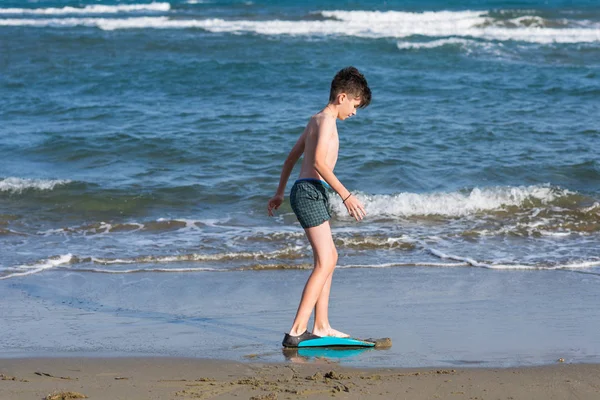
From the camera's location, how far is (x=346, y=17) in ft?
98.4

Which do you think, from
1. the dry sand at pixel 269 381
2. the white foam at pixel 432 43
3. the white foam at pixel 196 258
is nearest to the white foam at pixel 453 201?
the white foam at pixel 196 258

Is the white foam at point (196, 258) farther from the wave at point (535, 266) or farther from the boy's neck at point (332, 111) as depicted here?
the boy's neck at point (332, 111)

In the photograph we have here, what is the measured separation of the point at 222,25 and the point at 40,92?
12102 millimetres

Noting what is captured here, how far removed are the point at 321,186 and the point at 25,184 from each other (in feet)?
19.3

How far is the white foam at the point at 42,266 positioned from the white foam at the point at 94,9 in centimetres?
2869

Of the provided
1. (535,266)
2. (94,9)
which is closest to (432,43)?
(535,266)

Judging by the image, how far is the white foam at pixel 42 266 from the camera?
21.8 feet

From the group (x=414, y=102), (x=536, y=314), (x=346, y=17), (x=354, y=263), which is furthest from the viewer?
(x=346, y=17)

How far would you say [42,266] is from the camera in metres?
6.87

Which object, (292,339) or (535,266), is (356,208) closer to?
(292,339)

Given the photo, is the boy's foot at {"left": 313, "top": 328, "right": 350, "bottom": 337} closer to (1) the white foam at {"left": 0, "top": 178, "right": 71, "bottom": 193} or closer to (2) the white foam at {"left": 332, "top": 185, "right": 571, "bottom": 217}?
(2) the white foam at {"left": 332, "top": 185, "right": 571, "bottom": 217}

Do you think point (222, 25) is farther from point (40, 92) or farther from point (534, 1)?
point (534, 1)

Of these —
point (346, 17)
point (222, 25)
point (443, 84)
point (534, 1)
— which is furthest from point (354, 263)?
point (534, 1)

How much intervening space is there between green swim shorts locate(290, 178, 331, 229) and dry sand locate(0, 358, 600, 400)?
0.81m
